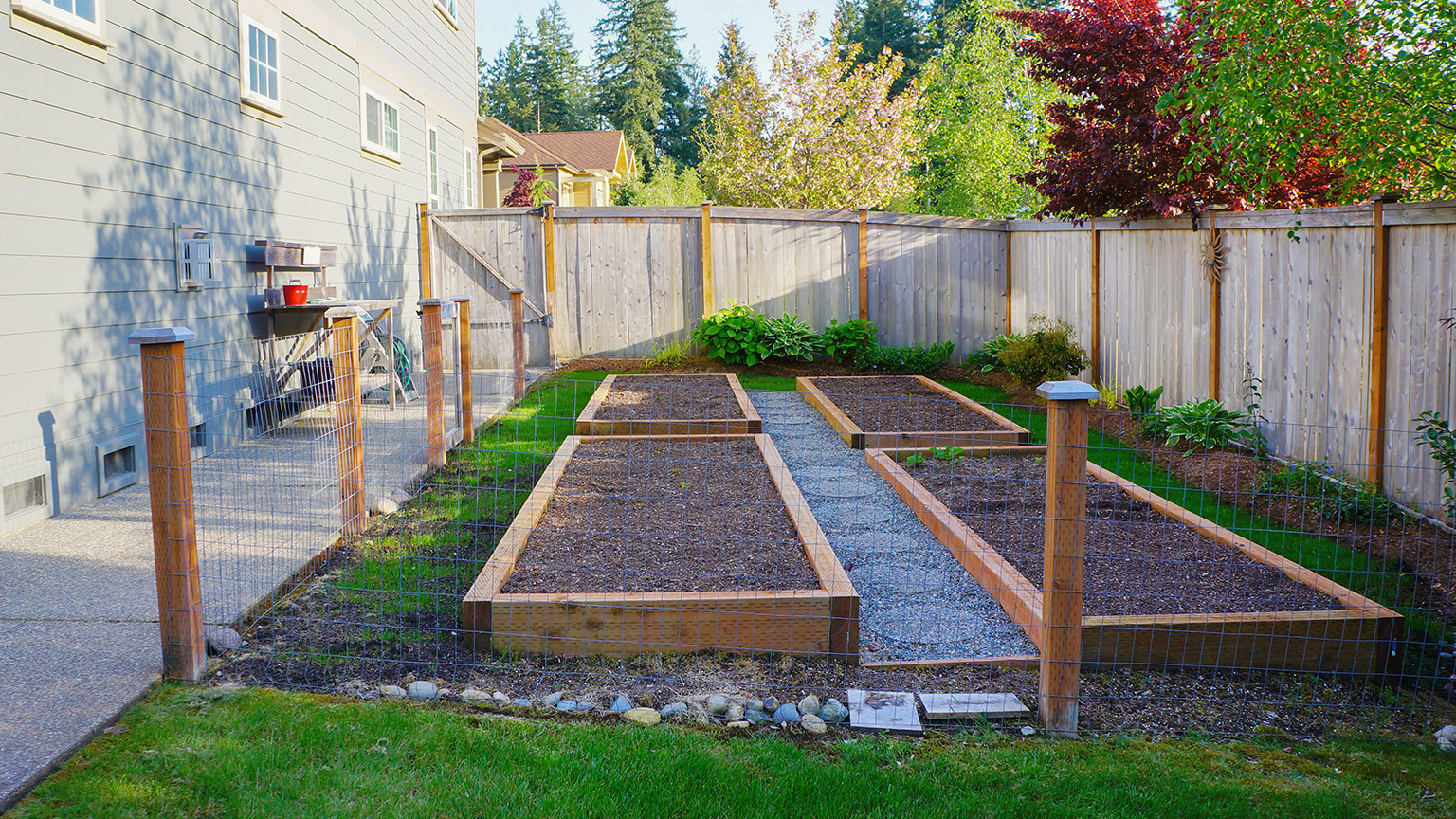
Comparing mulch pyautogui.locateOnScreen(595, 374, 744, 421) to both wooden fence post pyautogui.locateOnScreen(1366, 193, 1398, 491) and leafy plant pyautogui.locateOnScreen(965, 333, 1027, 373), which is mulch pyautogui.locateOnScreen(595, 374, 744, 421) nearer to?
leafy plant pyautogui.locateOnScreen(965, 333, 1027, 373)

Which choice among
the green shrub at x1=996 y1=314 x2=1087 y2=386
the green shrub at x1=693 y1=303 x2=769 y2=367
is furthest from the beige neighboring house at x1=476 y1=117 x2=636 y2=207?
the green shrub at x1=996 y1=314 x2=1087 y2=386

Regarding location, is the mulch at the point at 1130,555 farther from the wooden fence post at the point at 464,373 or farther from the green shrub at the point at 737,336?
the green shrub at the point at 737,336

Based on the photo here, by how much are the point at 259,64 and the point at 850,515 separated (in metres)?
6.04

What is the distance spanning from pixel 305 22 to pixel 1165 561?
27.3 feet

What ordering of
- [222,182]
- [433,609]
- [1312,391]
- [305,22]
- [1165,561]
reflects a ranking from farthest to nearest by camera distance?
[305,22], [222,182], [1312,391], [1165,561], [433,609]

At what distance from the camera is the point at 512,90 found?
49.2 m

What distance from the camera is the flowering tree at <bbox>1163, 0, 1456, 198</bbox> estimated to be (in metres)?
4.29

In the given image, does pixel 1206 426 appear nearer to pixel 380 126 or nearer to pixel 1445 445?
pixel 1445 445

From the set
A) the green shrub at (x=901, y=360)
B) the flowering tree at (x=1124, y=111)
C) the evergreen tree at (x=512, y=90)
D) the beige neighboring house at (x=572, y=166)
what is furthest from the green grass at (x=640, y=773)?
the evergreen tree at (x=512, y=90)

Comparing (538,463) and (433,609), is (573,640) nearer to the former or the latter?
(433,609)

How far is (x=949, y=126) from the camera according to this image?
24.2 m

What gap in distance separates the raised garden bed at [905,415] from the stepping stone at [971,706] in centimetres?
352

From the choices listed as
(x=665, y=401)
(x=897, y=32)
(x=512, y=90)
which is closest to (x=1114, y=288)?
(x=665, y=401)

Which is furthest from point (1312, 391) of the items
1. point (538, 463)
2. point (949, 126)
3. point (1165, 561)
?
point (949, 126)
